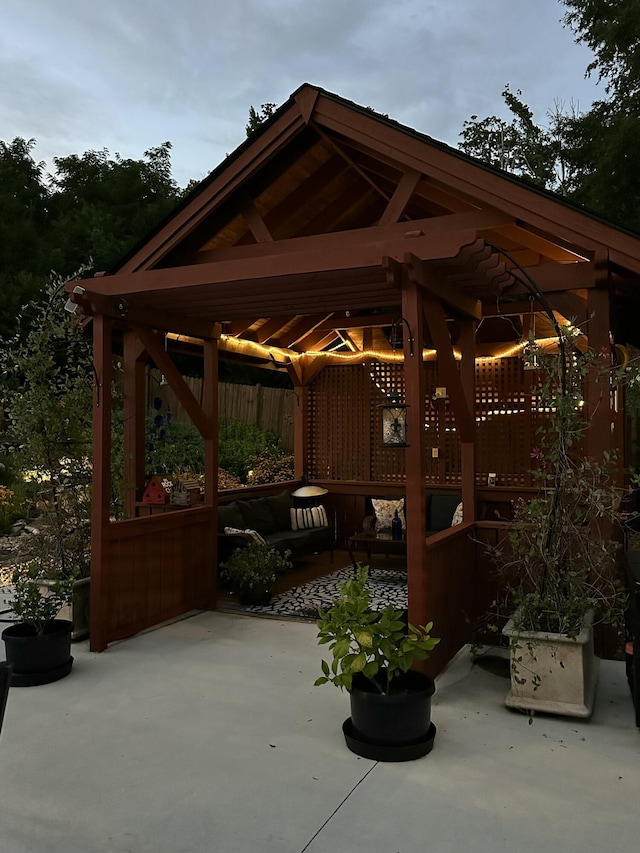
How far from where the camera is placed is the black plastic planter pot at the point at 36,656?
13.4 ft

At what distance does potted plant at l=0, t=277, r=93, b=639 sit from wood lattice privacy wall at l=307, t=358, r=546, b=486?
4215 millimetres

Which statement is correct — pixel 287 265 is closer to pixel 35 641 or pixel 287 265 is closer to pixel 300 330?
pixel 35 641

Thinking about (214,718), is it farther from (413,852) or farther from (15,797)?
(413,852)

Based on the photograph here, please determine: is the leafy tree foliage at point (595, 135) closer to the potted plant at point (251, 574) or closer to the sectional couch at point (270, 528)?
the sectional couch at point (270, 528)

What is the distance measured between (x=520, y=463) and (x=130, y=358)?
4.44 metres

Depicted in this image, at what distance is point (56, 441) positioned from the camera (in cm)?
518

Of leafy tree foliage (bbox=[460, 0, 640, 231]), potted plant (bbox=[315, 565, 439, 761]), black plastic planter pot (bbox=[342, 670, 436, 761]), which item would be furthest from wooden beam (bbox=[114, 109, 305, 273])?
leafy tree foliage (bbox=[460, 0, 640, 231])

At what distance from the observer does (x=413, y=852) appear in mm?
2434

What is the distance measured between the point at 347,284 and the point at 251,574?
2781 mm

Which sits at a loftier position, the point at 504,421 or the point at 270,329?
the point at 270,329

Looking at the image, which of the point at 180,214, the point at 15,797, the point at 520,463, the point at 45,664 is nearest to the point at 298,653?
the point at 45,664

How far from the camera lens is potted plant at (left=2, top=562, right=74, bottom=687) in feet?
13.5

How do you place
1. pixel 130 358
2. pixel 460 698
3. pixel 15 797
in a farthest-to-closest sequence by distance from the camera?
pixel 130 358, pixel 460 698, pixel 15 797

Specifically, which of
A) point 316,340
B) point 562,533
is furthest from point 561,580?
point 316,340
